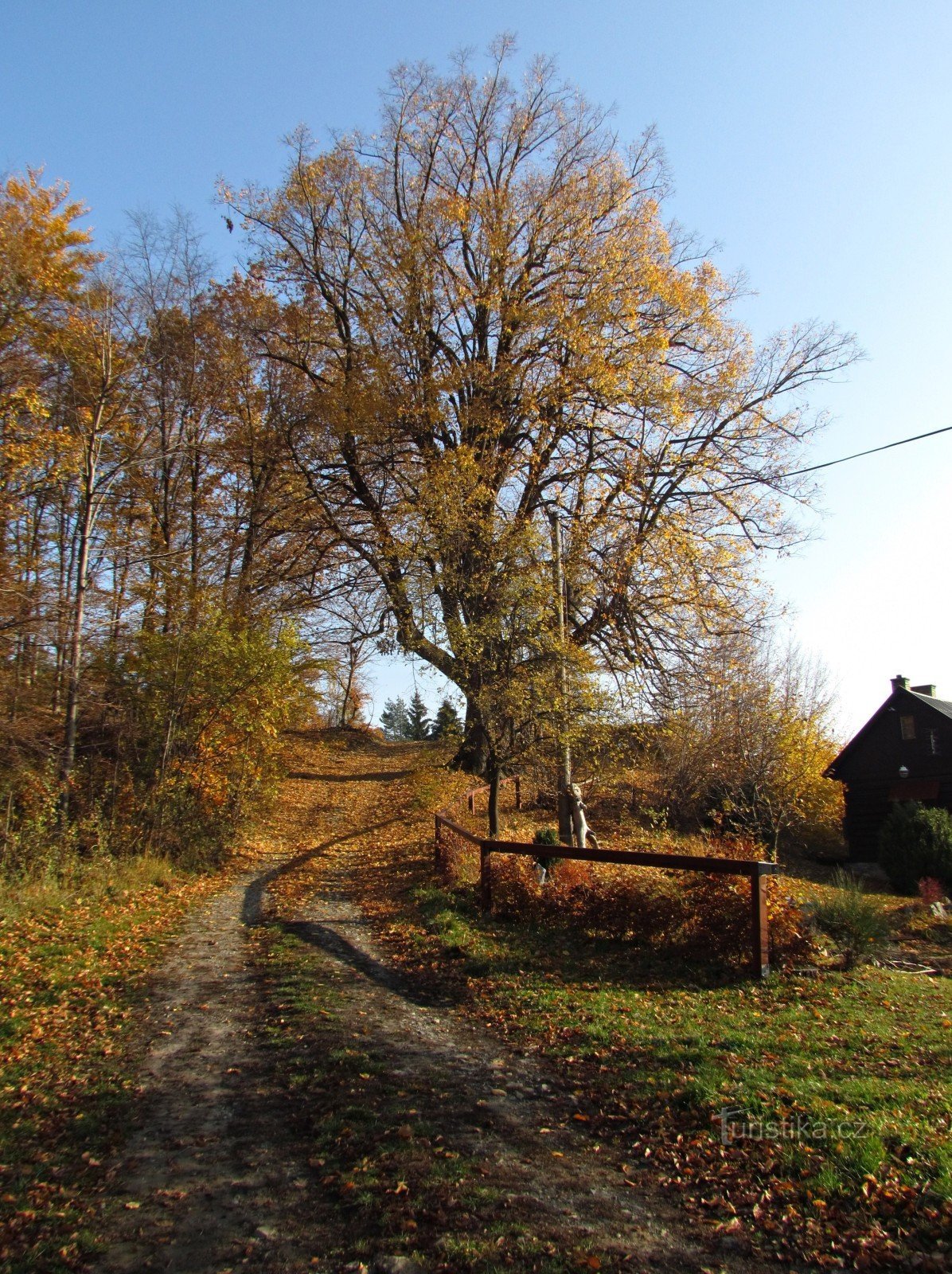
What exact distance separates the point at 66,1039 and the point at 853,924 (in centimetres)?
781

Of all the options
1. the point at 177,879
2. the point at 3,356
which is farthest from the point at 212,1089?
the point at 3,356

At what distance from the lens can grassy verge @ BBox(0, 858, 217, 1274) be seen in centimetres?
402

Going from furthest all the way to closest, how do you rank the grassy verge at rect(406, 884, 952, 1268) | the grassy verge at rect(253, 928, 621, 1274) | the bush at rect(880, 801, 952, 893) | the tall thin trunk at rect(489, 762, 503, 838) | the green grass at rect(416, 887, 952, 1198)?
the bush at rect(880, 801, 952, 893) → the tall thin trunk at rect(489, 762, 503, 838) → the green grass at rect(416, 887, 952, 1198) → the grassy verge at rect(406, 884, 952, 1268) → the grassy verge at rect(253, 928, 621, 1274)

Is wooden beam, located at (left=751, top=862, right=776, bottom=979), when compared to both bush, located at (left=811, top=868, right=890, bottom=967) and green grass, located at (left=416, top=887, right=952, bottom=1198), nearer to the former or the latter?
green grass, located at (left=416, top=887, right=952, bottom=1198)

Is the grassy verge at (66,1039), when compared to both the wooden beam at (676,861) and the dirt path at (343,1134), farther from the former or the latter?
the wooden beam at (676,861)

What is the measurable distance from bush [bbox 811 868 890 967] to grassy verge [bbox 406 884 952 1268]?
0.91ft

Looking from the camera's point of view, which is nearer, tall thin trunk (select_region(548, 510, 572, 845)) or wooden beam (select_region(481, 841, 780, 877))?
wooden beam (select_region(481, 841, 780, 877))

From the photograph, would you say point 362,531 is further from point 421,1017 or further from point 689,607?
point 421,1017

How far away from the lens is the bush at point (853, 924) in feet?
28.1

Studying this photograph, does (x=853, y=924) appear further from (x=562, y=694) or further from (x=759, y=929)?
(x=562, y=694)

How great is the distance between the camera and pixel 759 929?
7719 mm

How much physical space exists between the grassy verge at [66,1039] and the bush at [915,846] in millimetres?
18105

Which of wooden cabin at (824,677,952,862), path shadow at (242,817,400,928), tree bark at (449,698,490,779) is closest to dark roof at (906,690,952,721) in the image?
wooden cabin at (824,677,952,862)

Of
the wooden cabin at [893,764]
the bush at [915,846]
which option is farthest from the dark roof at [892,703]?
the bush at [915,846]
